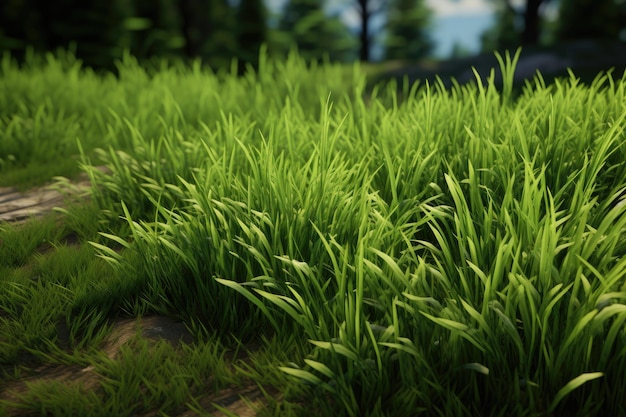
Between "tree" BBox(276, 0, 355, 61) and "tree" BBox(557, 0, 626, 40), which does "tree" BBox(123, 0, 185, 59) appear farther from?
"tree" BBox(557, 0, 626, 40)

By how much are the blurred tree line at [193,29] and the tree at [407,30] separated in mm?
42

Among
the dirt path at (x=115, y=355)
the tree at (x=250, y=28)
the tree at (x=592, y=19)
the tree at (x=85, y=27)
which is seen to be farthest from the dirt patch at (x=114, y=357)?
the tree at (x=592, y=19)

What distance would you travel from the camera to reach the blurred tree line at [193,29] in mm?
12414

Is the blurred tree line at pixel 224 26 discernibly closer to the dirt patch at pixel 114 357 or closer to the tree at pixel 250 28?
the tree at pixel 250 28

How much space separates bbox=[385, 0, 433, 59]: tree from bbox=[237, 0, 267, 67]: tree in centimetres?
1100

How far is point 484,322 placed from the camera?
1488mm

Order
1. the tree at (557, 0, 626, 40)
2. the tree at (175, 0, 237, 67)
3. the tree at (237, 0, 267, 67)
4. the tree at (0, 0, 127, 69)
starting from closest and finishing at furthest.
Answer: the tree at (0, 0, 127, 69) → the tree at (557, 0, 626, 40) → the tree at (237, 0, 267, 67) → the tree at (175, 0, 237, 67)

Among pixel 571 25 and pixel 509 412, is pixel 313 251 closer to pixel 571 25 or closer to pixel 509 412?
pixel 509 412

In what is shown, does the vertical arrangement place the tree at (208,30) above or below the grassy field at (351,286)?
above

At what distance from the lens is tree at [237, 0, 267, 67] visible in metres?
15.1

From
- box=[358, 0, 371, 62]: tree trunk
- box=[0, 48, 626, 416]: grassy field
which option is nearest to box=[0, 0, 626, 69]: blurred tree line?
box=[358, 0, 371, 62]: tree trunk

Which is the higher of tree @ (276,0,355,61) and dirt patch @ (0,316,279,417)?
tree @ (276,0,355,61)

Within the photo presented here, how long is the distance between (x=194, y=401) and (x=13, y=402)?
505 millimetres

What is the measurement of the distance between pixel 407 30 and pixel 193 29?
12565 millimetres
